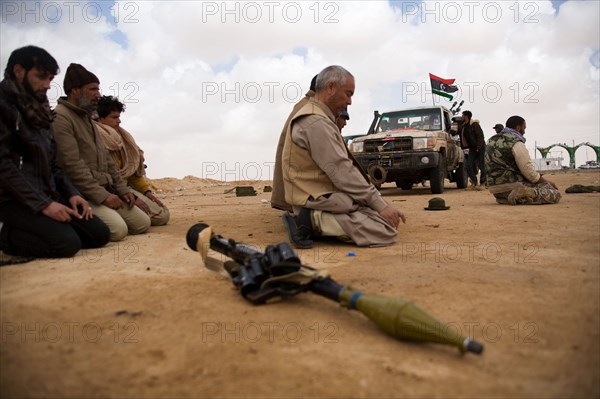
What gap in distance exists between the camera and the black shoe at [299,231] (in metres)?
4.16

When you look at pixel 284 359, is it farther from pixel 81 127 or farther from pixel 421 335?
pixel 81 127

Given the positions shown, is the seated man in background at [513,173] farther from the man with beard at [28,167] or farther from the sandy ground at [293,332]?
the man with beard at [28,167]

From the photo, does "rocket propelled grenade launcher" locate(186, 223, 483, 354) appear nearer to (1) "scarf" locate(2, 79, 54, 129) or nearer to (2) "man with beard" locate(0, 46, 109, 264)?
(2) "man with beard" locate(0, 46, 109, 264)

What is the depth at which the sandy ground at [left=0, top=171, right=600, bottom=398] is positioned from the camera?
5.73 ft

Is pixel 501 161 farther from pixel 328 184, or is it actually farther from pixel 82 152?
pixel 82 152

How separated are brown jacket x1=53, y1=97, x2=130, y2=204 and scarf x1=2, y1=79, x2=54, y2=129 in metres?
0.63

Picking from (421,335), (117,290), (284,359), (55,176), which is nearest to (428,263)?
(421,335)

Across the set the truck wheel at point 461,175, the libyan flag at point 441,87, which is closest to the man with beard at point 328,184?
the truck wheel at point 461,175

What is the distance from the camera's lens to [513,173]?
713 centimetres

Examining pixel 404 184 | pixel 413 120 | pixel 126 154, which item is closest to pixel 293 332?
pixel 126 154

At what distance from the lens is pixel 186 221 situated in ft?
21.3

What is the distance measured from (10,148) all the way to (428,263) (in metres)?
3.19

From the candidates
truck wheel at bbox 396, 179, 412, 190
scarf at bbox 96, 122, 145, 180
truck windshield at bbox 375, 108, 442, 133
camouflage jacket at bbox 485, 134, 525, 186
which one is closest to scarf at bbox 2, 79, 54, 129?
scarf at bbox 96, 122, 145, 180

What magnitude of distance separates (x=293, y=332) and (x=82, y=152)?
3.41 m
